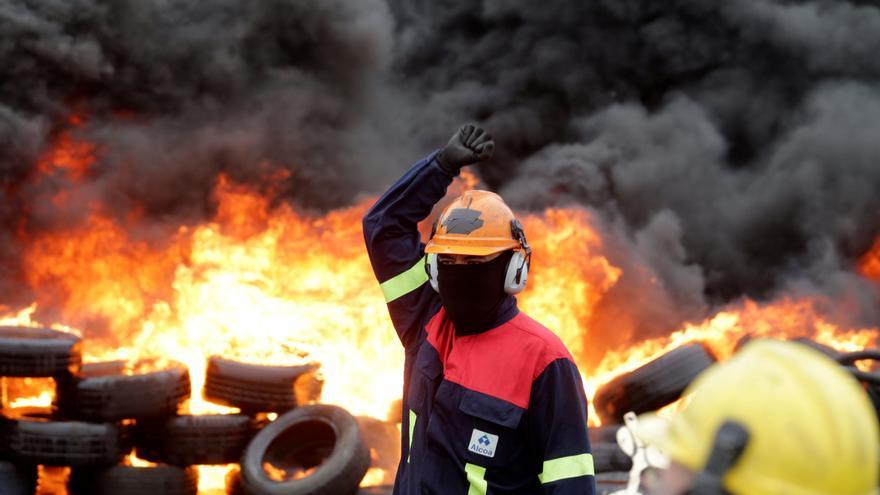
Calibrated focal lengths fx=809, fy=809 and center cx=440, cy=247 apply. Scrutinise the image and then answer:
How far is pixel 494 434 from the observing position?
8.49 ft

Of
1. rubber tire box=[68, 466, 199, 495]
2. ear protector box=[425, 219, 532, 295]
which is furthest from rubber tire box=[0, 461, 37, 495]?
ear protector box=[425, 219, 532, 295]

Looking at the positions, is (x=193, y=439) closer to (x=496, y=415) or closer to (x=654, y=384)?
(x=654, y=384)

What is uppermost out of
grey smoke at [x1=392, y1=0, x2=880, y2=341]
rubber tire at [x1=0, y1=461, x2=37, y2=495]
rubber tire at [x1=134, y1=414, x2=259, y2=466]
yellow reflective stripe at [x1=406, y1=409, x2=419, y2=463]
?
grey smoke at [x1=392, y1=0, x2=880, y2=341]

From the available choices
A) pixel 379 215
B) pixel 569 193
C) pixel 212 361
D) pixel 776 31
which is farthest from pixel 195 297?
pixel 776 31

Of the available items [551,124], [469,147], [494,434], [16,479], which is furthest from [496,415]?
[551,124]

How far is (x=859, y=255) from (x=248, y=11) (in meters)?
9.78

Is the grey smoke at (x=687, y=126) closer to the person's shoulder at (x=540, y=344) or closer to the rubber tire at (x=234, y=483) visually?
the rubber tire at (x=234, y=483)

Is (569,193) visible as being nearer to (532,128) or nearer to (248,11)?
(532,128)

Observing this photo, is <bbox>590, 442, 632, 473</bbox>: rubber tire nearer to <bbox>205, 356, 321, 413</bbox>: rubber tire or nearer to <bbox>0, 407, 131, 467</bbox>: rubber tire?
<bbox>205, 356, 321, 413</bbox>: rubber tire

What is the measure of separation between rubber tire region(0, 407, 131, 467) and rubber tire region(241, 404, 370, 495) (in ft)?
3.90

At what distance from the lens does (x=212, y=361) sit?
713 centimetres

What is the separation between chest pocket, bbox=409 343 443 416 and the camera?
9.13 ft

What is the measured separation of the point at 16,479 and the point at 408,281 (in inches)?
202

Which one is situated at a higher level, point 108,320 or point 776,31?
point 776,31
